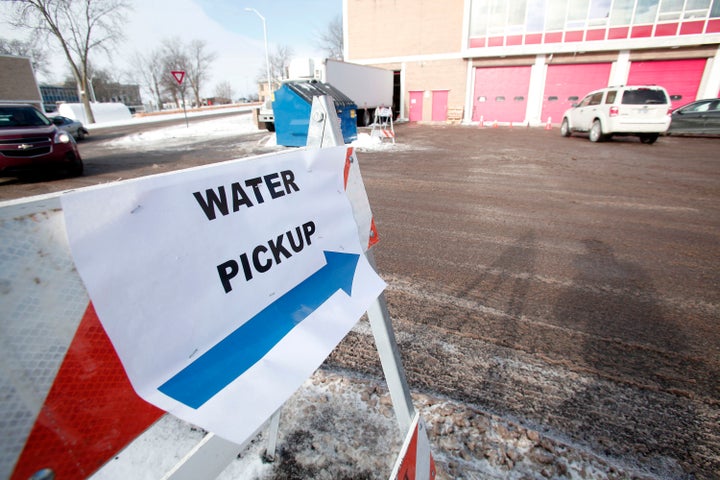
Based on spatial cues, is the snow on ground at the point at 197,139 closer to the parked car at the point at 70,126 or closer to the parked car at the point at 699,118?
the parked car at the point at 70,126

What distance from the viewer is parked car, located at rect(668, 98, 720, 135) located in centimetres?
1408

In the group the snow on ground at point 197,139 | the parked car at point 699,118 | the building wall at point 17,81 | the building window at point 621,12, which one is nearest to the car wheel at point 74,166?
the snow on ground at point 197,139

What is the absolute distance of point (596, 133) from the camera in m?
13.5

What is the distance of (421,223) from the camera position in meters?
5.20

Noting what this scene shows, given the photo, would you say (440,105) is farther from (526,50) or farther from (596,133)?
(596,133)

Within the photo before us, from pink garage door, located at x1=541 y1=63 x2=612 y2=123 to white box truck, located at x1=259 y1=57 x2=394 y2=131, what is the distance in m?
10.1

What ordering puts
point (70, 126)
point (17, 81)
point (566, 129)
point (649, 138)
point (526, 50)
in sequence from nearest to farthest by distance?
point (649, 138)
point (566, 129)
point (70, 126)
point (526, 50)
point (17, 81)

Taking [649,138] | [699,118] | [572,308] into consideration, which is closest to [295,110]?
[572,308]

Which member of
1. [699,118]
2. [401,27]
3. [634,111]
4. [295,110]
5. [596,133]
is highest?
[401,27]

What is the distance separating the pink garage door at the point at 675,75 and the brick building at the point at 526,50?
0.15 ft

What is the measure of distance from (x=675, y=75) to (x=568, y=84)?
17.2 ft

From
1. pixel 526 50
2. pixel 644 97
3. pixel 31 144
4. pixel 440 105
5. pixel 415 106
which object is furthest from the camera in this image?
pixel 415 106

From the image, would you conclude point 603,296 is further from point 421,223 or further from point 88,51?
point 88,51

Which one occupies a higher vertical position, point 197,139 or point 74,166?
point 197,139
